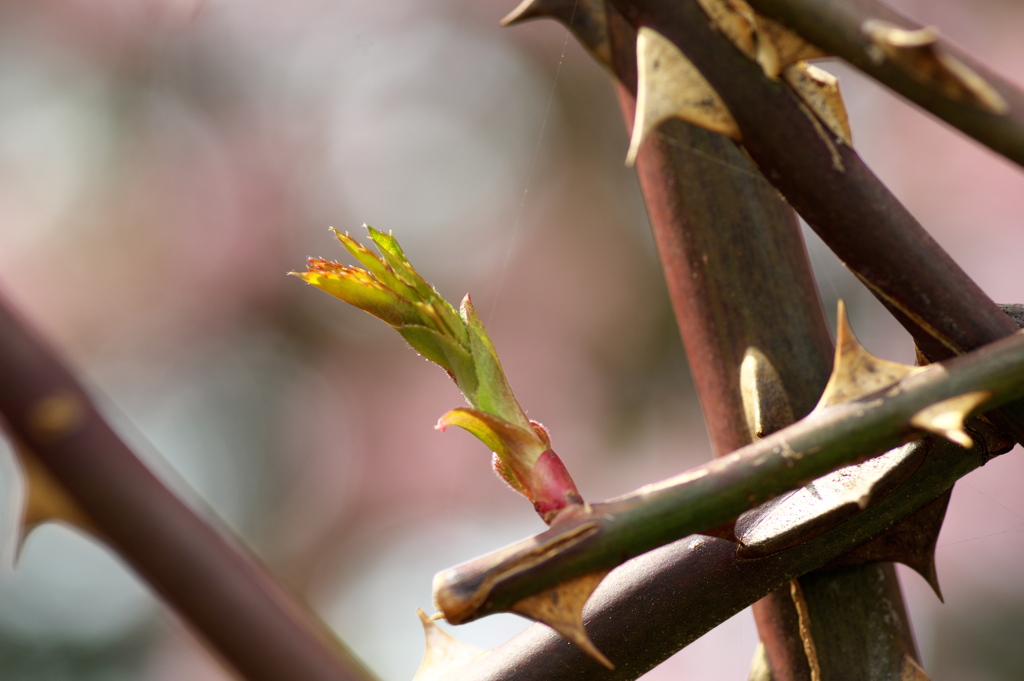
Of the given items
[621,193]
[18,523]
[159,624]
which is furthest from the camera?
[621,193]

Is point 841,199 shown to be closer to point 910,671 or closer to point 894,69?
point 894,69

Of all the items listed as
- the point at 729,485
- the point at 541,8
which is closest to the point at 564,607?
the point at 729,485

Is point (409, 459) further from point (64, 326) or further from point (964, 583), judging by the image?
point (964, 583)

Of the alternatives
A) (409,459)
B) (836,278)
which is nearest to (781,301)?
(836,278)

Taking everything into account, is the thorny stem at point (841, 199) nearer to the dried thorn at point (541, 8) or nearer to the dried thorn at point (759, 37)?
the dried thorn at point (759, 37)

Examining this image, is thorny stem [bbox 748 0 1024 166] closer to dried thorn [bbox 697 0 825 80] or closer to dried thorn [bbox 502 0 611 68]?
dried thorn [bbox 697 0 825 80]

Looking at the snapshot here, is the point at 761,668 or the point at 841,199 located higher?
the point at 841,199
